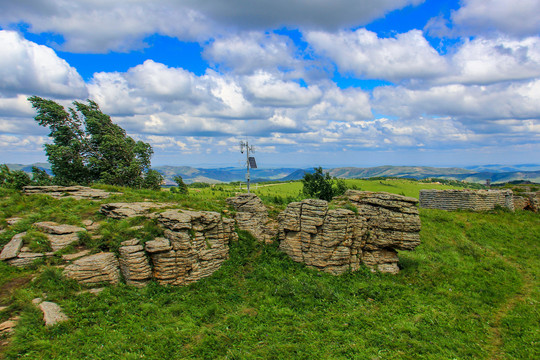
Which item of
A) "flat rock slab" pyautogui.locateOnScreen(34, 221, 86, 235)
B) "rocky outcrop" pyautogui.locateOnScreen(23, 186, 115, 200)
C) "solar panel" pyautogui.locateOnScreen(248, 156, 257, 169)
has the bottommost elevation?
"flat rock slab" pyautogui.locateOnScreen(34, 221, 86, 235)

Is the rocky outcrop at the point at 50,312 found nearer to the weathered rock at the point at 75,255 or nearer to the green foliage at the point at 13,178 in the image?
the weathered rock at the point at 75,255

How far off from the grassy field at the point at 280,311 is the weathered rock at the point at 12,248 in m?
0.68

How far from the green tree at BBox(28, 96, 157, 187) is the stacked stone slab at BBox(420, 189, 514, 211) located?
44.3 m

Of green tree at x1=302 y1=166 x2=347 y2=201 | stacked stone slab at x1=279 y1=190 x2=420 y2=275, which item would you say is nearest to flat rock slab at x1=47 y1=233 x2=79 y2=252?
stacked stone slab at x1=279 y1=190 x2=420 y2=275

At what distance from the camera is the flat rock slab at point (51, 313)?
1241 centimetres

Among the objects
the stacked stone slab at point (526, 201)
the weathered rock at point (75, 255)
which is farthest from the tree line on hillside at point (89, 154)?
the stacked stone slab at point (526, 201)

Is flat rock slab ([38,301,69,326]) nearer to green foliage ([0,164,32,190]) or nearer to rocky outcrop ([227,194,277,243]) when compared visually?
rocky outcrop ([227,194,277,243])

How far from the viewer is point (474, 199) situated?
36.0 m

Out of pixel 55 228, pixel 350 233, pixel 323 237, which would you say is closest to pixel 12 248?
pixel 55 228

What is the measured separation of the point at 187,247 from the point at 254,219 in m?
7.85

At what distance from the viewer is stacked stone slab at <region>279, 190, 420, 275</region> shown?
21.3 meters

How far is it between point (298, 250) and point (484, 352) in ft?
42.0

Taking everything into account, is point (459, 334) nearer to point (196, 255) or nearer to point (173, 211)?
point (196, 255)

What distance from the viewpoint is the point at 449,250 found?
26062 millimetres
